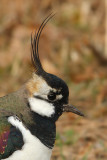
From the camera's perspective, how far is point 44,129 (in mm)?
4105

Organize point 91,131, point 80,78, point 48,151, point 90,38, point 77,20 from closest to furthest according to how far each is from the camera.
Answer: point 48,151 → point 91,131 → point 80,78 → point 90,38 → point 77,20

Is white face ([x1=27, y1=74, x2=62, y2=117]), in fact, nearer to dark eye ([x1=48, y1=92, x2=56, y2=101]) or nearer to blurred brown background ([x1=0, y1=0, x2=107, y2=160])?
dark eye ([x1=48, y1=92, x2=56, y2=101])

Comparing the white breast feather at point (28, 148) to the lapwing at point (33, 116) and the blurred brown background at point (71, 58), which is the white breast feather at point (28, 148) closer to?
the lapwing at point (33, 116)

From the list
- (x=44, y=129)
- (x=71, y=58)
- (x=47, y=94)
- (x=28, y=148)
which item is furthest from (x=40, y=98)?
(x=71, y=58)

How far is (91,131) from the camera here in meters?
5.77

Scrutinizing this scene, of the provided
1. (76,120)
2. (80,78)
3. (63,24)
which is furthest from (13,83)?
(63,24)

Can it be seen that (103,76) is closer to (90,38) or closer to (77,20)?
(90,38)

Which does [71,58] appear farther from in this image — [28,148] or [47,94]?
[28,148]

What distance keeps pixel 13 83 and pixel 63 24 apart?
2.59 metres

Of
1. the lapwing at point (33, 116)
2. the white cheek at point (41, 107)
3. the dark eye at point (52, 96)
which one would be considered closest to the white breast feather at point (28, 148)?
the lapwing at point (33, 116)

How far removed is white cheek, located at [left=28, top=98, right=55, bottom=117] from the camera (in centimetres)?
408

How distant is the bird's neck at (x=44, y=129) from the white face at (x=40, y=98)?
0.17 feet

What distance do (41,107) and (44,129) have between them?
0.19 metres

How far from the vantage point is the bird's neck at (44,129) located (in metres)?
4.04
